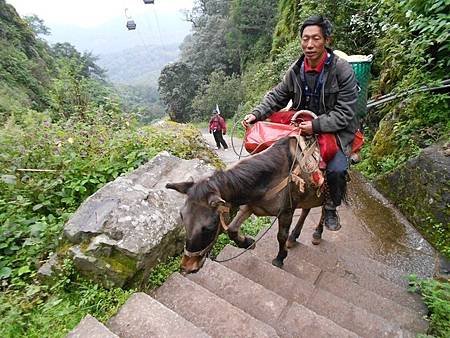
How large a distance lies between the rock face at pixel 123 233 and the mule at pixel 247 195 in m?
0.53

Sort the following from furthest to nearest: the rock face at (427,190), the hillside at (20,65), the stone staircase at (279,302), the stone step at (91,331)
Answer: the hillside at (20,65) < the rock face at (427,190) < the stone staircase at (279,302) < the stone step at (91,331)

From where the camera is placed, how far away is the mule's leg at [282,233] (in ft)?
11.5

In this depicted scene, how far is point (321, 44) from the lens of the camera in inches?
125

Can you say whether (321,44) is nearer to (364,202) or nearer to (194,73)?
(364,202)

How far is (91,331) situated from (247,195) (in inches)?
62.1

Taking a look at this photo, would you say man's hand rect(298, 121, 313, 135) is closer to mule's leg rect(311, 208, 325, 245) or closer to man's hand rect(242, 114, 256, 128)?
man's hand rect(242, 114, 256, 128)

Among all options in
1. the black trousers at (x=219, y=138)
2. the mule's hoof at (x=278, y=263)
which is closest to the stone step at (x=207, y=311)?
the mule's hoof at (x=278, y=263)

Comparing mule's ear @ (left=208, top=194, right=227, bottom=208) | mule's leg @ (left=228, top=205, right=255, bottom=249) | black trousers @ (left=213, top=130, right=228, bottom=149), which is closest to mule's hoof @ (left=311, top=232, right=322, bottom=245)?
mule's leg @ (left=228, top=205, right=255, bottom=249)

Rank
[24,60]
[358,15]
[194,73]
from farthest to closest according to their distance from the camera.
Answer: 1. [194,73]
2. [24,60]
3. [358,15]

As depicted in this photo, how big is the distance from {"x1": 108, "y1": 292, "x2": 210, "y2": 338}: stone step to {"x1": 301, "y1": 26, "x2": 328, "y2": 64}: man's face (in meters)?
2.62

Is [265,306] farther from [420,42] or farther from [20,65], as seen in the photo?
[20,65]

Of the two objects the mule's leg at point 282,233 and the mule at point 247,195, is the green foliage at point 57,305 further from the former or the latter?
the mule's leg at point 282,233

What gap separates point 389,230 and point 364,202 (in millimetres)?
732

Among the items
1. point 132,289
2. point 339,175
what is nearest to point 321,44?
point 339,175
